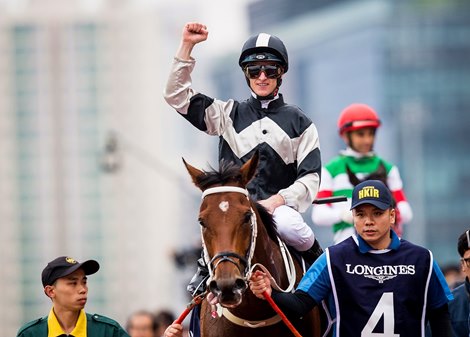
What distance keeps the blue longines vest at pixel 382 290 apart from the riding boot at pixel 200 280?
2.59ft

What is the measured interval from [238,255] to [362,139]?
4158 mm

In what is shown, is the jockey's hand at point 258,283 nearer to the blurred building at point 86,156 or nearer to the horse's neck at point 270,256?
the horse's neck at point 270,256

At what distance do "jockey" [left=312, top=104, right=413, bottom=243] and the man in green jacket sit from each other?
2689 millimetres

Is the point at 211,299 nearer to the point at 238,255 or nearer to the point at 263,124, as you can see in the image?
the point at 238,255

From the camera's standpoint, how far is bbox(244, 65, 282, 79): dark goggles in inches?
397

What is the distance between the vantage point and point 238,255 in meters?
8.55

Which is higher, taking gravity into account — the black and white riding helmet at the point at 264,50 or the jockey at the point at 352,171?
the black and white riding helmet at the point at 264,50

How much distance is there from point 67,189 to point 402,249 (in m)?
160

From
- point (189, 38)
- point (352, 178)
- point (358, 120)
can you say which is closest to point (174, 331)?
point (189, 38)

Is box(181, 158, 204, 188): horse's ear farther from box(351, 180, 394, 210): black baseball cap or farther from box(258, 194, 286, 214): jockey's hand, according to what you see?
box(351, 180, 394, 210): black baseball cap

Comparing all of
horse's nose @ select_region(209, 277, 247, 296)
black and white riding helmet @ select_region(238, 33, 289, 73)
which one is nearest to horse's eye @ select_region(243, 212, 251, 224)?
horse's nose @ select_region(209, 277, 247, 296)

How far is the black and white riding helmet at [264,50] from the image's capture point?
32.9ft

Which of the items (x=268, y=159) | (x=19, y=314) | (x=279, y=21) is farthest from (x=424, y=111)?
(x=268, y=159)

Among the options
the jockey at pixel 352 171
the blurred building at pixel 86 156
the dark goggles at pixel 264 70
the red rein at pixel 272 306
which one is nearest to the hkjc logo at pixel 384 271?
the red rein at pixel 272 306
